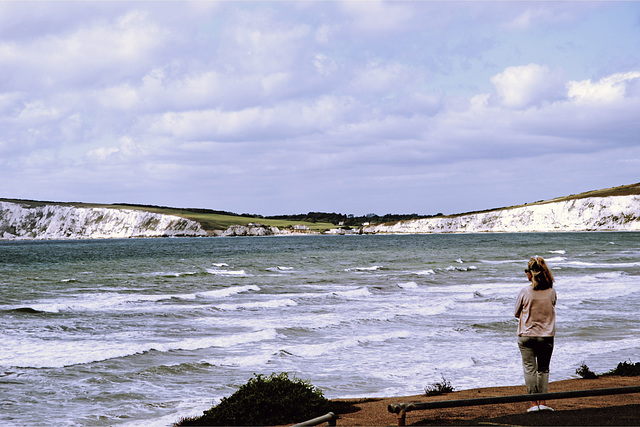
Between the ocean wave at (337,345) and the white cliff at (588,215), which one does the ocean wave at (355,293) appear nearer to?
the ocean wave at (337,345)

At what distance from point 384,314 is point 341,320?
208cm

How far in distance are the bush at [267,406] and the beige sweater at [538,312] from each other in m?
3.29

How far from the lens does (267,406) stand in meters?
8.59

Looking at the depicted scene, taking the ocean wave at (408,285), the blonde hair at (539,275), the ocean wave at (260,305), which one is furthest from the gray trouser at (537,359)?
the ocean wave at (408,285)

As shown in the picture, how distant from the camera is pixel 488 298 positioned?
26.2 m

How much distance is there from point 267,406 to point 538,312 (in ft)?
13.5

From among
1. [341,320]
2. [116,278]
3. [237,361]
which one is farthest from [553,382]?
[116,278]

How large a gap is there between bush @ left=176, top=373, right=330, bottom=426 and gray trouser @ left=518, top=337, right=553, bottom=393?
305cm

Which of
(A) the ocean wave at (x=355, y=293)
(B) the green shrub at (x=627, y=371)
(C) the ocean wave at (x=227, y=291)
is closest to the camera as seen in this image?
(B) the green shrub at (x=627, y=371)

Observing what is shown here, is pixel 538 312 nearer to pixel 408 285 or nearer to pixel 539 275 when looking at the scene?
pixel 539 275

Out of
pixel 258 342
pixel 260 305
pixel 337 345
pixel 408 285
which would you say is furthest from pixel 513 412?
pixel 408 285

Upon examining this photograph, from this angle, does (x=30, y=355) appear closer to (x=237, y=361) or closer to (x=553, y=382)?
(x=237, y=361)

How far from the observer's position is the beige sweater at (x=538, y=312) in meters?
7.55

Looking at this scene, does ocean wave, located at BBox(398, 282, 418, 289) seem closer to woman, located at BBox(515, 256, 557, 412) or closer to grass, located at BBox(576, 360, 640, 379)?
grass, located at BBox(576, 360, 640, 379)
